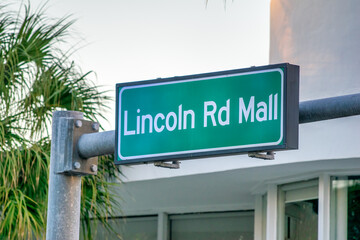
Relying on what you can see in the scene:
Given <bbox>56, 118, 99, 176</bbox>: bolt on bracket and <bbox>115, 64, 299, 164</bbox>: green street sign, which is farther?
<bbox>56, 118, 99, 176</bbox>: bolt on bracket

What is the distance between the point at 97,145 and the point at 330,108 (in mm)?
1208

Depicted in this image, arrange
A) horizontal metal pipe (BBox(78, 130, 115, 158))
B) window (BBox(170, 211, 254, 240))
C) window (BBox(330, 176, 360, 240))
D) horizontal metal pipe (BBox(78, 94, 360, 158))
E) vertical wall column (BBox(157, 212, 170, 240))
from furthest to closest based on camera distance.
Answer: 1. vertical wall column (BBox(157, 212, 170, 240))
2. window (BBox(170, 211, 254, 240))
3. window (BBox(330, 176, 360, 240))
4. horizontal metal pipe (BBox(78, 130, 115, 158))
5. horizontal metal pipe (BBox(78, 94, 360, 158))

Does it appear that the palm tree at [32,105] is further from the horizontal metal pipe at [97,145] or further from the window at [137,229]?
the window at [137,229]

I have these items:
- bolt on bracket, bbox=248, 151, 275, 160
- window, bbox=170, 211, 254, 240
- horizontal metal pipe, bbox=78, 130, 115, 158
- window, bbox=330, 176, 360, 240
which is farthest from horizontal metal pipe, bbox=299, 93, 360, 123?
window, bbox=170, 211, 254, 240

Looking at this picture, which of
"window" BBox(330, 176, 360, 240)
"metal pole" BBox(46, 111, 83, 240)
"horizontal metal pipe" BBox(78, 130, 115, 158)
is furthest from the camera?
"window" BBox(330, 176, 360, 240)

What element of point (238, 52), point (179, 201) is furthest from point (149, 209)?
point (238, 52)

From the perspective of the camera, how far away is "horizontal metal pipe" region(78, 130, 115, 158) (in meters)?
4.29

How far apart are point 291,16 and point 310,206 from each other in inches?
92.8

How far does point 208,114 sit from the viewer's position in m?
4.06

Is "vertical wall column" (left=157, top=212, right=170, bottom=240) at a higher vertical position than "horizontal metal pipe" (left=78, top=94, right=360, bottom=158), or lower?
higher

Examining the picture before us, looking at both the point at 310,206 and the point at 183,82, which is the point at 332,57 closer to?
the point at 310,206

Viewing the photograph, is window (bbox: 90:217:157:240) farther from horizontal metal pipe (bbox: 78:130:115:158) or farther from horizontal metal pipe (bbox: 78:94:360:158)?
horizontal metal pipe (bbox: 78:94:360:158)

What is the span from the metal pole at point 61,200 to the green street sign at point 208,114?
0.27m

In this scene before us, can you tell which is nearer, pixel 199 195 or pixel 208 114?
pixel 208 114
